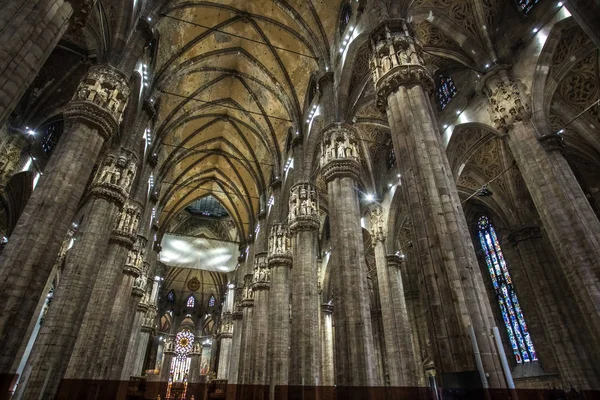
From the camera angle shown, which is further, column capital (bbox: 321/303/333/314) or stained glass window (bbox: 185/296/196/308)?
stained glass window (bbox: 185/296/196/308)

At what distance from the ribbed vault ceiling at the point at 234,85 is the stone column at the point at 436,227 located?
7808 millimetres

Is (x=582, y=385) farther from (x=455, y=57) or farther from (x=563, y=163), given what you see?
(x=455, y=57)

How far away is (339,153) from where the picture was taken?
1191 centimetres

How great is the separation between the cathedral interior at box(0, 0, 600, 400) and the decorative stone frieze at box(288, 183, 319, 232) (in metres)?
0.10

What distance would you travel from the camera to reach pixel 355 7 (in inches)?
507

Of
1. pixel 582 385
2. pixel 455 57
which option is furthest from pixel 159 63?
pixel 582 385

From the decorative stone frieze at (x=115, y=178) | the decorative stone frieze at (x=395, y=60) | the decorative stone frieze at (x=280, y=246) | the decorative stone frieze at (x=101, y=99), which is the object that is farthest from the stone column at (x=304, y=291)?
the decorative stone frieze at (x=101, y=99)

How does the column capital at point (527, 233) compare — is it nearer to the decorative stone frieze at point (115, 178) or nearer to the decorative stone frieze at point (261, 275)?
the decorative stone frieze at point (261, 275)

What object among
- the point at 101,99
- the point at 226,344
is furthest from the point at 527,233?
the point at 226,344

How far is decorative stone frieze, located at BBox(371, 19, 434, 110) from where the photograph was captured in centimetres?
788

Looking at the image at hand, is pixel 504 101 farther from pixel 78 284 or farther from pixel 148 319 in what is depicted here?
pixel 148 319

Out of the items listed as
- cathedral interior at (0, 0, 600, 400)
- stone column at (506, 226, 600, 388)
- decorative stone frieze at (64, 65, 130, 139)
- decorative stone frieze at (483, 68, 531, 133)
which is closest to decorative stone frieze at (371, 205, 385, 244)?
cathedral interior at (0, 0, 600, 400)

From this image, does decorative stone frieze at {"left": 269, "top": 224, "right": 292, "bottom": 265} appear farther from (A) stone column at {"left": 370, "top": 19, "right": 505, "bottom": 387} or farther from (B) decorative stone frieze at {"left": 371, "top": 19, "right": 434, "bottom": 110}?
(A) stone column at {"left": 370, "top": 19, "right": 505, "bottom": 387}

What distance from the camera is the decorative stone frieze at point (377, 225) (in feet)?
51.4
